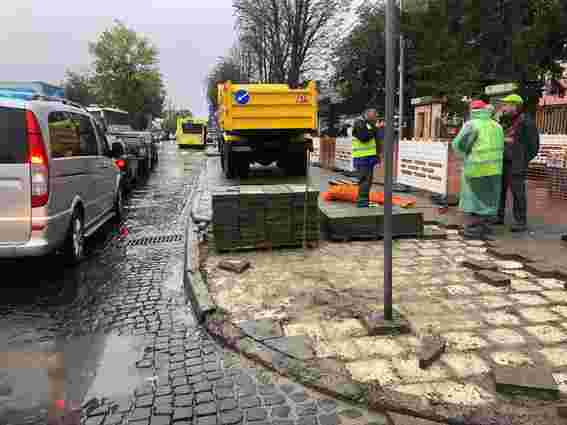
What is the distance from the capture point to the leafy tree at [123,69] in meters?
45.5

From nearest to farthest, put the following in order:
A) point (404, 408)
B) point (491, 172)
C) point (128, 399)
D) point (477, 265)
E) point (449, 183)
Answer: point (404, 408) → point (128, 399) → point (477, 265) → point (491, 172) → point (449, 183)

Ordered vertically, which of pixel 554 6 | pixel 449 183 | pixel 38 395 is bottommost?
pixel 38 395

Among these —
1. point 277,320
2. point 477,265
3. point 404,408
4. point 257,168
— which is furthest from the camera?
point 257,168

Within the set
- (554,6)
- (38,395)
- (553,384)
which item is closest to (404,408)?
(553,384)

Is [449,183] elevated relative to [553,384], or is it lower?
elevated

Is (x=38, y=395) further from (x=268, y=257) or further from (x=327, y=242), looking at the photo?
(x=327, y=242)

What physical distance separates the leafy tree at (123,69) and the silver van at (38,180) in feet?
136

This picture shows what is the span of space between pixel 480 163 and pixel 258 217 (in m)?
2.84

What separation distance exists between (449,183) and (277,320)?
663 centimetres

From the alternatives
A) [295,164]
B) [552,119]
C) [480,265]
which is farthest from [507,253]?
[552,119]

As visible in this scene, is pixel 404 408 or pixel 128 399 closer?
pixel 404 408

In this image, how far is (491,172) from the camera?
6.46 meters

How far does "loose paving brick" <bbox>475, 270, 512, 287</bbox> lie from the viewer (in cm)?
475

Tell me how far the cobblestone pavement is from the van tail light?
91 centimetres
